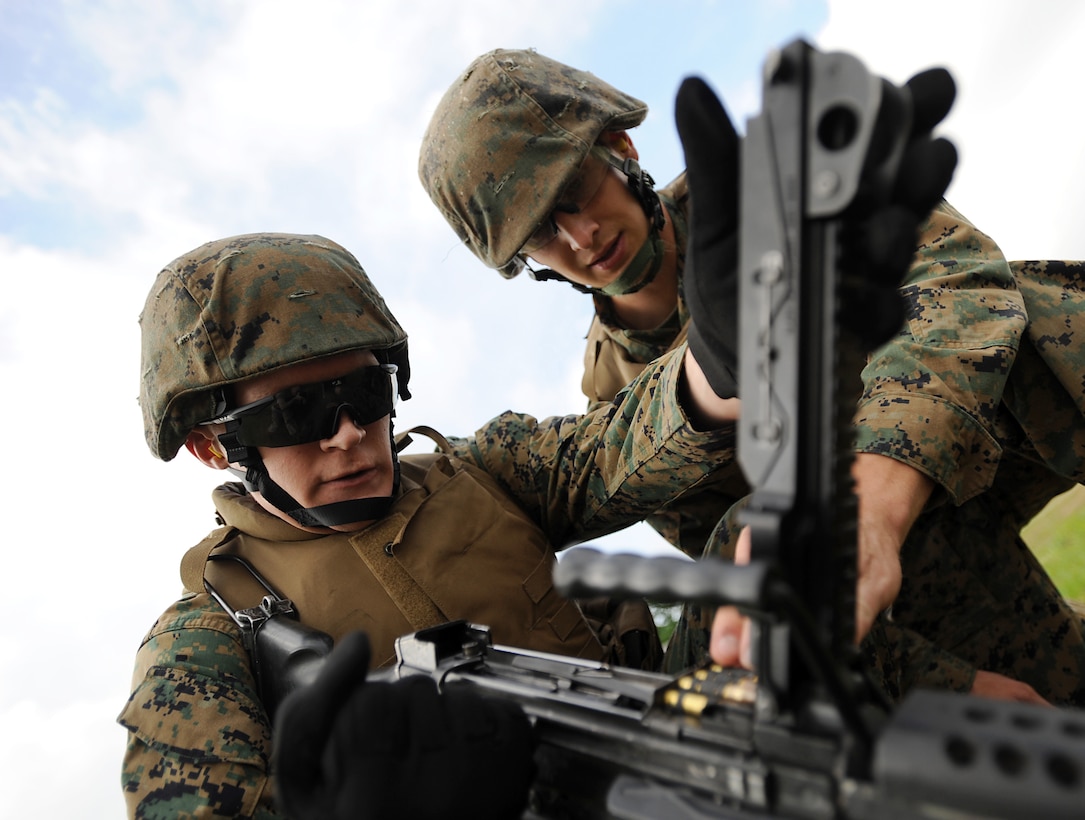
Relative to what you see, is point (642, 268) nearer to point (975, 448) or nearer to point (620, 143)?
point (620, 143)

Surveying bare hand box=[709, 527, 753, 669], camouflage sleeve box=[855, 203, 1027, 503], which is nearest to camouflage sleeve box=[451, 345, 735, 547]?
camouflage sleeve box=[855, 203, 1027, 503]

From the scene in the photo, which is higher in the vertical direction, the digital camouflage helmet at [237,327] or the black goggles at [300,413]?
the digital camouflage helmet at [237,327]

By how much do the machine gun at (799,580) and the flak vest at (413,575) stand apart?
4.00 ft

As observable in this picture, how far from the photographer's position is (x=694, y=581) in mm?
816

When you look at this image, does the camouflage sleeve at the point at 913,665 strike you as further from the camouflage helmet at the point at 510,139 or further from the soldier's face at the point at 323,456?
the camouflage helmet at the point at 510,139

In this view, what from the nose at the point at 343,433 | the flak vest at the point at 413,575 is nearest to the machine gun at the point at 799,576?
the flak vest at the point at 413,575

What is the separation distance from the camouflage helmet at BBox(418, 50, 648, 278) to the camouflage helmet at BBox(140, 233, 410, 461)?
75 centimetres

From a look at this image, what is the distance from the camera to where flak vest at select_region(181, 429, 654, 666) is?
88.0 inches

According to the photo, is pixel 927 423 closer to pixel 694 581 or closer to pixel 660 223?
pixel 694 581

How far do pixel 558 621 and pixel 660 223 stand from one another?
1.59 meters

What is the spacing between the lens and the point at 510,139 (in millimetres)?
2930

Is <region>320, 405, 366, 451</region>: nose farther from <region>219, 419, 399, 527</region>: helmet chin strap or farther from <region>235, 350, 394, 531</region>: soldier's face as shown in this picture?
<region>219, 419, 399, 527</region>: helmet chin strap

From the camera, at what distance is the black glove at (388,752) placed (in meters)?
1.12

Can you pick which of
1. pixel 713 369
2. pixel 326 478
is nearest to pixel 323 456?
pixel 326 478
